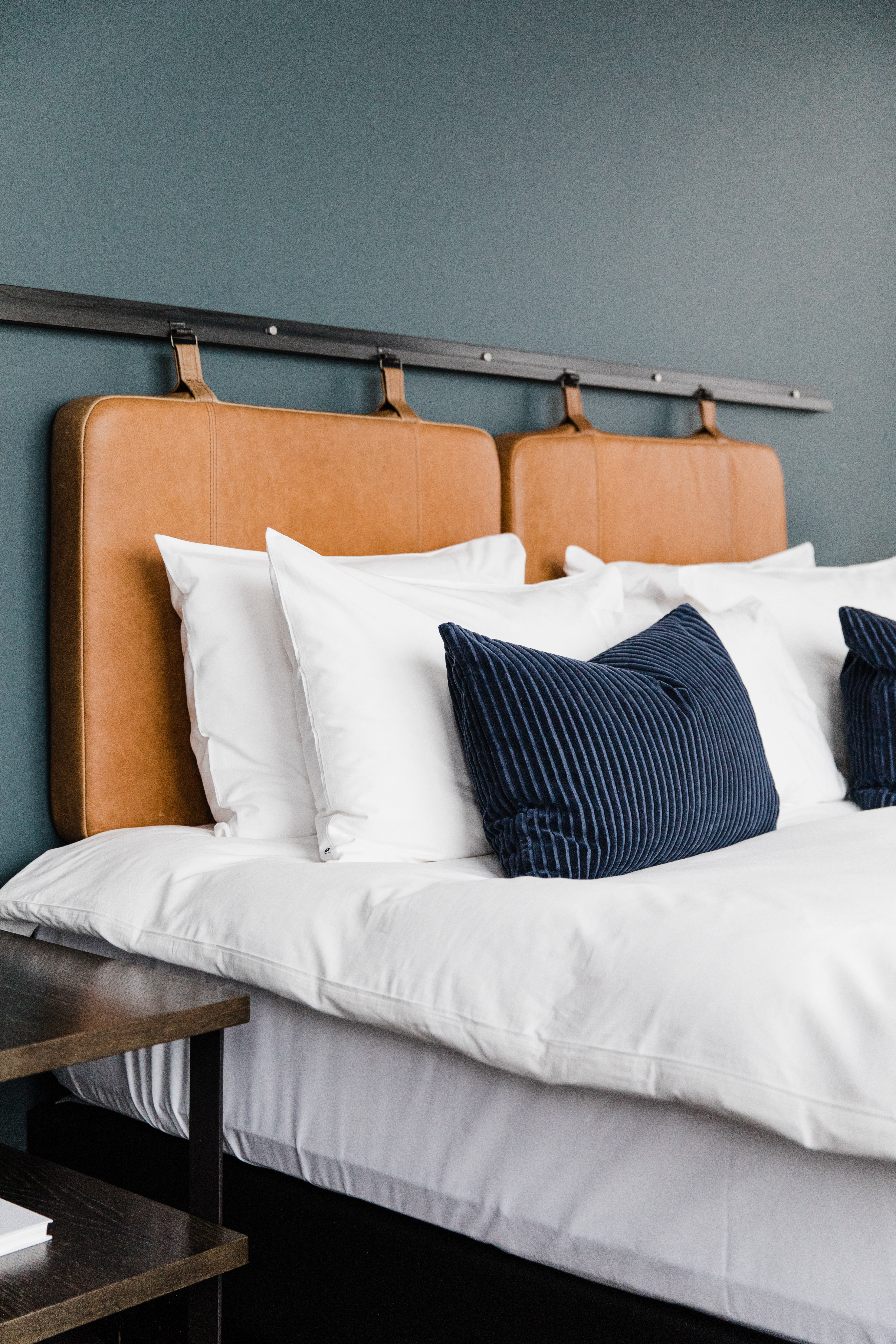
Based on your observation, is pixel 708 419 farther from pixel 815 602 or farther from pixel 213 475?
pixel 213 475

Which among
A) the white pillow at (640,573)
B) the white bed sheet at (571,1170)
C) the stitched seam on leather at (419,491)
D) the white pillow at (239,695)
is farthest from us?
the white pillow at (640,573)

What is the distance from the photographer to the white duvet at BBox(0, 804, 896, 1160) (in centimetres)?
99

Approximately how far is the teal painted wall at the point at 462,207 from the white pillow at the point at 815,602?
502mm

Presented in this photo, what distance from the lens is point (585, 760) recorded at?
1.47 m

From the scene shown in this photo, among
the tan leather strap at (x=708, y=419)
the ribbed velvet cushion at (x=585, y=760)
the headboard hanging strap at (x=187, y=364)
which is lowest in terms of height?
the ribbed velvet cushion at (x=585, y=760)

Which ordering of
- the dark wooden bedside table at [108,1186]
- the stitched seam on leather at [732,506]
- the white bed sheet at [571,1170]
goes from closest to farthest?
the white bed sheet at [571,1170], the dark wooden bedside table at [108,1186], the stitched seam on leather at [732,506]

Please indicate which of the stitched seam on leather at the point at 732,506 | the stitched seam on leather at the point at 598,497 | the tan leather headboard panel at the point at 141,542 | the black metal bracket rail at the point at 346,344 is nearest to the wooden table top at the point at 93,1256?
the tan leather headboard panel at the point at 141,542

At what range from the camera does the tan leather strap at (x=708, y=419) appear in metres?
2.85

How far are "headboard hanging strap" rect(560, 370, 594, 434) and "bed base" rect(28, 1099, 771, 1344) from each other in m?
1.54

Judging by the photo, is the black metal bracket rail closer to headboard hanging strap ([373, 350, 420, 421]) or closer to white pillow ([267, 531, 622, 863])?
headboard hanging strap ([373, 350, 420, 421])

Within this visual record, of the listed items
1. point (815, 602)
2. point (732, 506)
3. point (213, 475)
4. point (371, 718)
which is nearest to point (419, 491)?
point (213, 475)

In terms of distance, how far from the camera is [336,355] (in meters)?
2.11

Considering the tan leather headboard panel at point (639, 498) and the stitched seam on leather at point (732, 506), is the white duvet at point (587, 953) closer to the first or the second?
the tan leather headboard panel at point (639, 498)

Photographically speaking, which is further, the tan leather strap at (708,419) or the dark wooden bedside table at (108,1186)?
the tan leather strap at (708,419)
